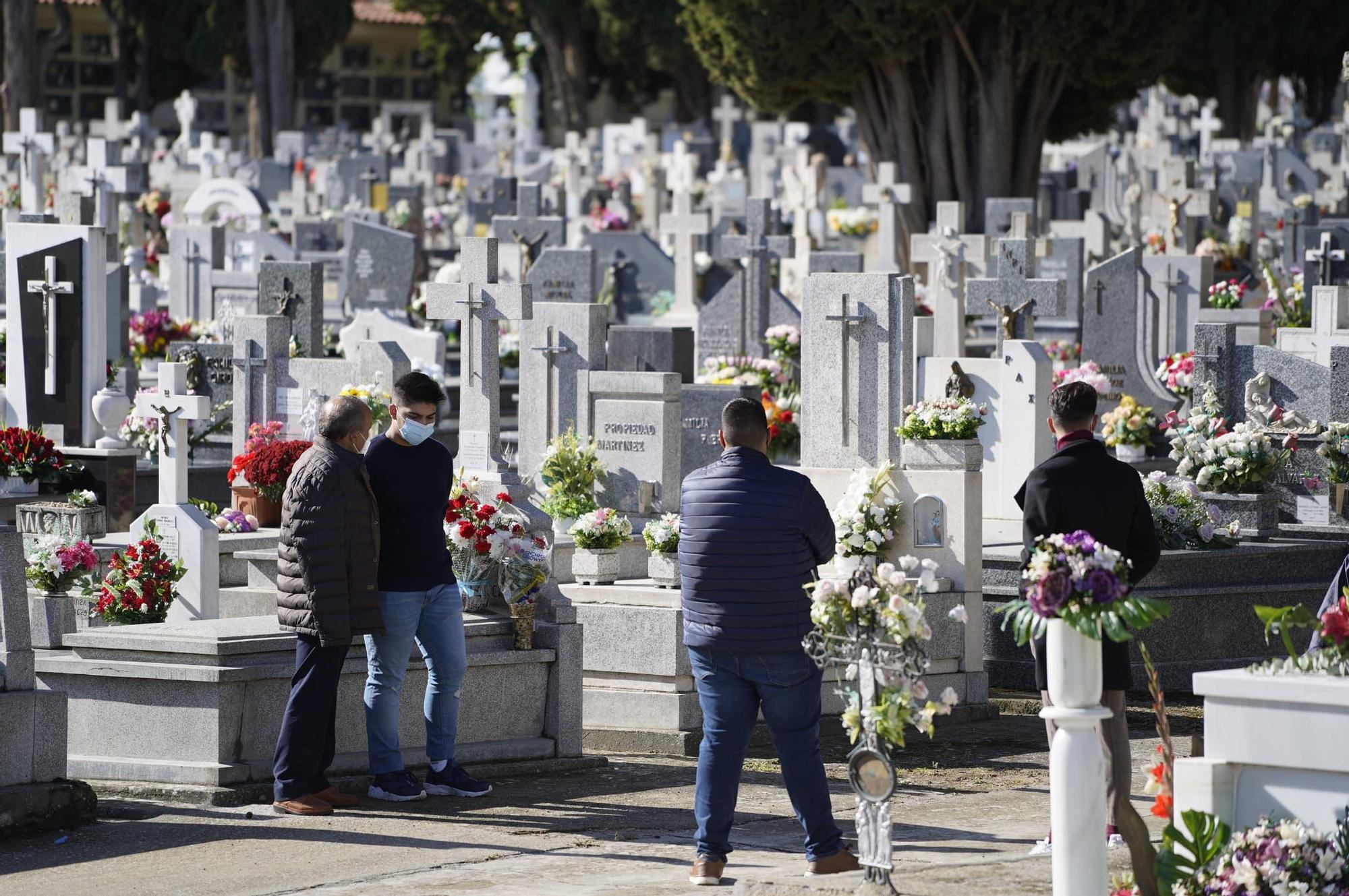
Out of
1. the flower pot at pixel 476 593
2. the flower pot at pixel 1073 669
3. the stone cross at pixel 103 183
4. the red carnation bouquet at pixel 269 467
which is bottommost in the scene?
the flower pot at pixel 476 593

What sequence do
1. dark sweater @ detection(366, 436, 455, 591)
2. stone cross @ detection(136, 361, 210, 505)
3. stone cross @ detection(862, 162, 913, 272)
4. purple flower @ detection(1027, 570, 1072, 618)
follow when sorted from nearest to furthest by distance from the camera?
purple flower @ detection(1027, 570, 1072, 618), dark sweater @ detection(366, 436, 455, 591), stone cross @ detection(136, 361, 210, 505), stone cross @ detection(862, 162, 913, 272)

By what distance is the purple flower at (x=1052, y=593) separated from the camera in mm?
6141

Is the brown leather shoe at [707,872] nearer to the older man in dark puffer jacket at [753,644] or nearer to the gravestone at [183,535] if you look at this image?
the older man in dark puffer jacket at [753,644]

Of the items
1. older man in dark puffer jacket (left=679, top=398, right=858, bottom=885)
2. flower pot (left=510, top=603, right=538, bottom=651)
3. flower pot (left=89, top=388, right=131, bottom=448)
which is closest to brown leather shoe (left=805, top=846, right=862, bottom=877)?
older man in dark puffer jacket (left=679, top=398, right=858, bottom=885)

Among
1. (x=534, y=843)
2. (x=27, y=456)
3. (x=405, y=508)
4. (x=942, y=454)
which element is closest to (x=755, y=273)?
(x=27, y=456)

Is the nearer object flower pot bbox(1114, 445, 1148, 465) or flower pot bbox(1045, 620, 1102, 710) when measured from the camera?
flower pot bbox(1045, 620, 1102, 710)

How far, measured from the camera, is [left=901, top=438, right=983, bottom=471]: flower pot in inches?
434

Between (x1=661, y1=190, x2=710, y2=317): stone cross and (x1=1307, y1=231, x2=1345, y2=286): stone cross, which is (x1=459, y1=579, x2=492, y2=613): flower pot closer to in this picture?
(x1=1307, y1=231, x2=1345, y2=286): stone cross

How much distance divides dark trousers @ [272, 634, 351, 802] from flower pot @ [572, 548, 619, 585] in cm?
262

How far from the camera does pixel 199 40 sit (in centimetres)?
5722

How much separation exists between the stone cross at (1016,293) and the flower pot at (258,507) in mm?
5850

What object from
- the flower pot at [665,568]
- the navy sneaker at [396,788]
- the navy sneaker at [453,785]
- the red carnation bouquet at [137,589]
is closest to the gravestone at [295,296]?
the flower pot at [665,568]

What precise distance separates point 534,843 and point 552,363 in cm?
667

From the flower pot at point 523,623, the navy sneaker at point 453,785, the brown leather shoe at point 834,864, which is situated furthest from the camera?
the flower pot at point 523,623
